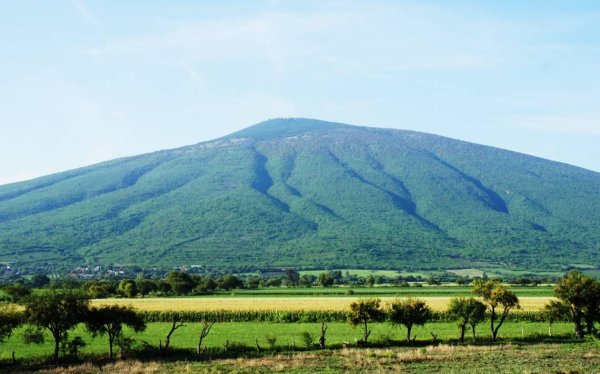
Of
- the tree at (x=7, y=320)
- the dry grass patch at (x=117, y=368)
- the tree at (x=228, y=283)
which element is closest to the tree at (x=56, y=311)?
the tree at (x=7, y=320)

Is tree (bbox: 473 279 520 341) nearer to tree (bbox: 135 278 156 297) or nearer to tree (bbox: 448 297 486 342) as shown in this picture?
tree (bbox: 448 297 486 342)

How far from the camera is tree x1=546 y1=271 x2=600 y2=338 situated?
4138cm

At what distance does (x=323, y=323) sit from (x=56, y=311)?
15433mm

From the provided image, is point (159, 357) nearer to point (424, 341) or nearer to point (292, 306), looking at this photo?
point (424, 341)

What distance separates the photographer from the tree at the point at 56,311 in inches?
1331

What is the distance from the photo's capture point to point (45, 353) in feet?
118

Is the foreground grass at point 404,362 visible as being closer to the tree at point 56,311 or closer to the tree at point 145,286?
the tree at point 56,311

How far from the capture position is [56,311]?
3412 cm

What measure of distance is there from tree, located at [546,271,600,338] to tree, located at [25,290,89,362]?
31549 mm

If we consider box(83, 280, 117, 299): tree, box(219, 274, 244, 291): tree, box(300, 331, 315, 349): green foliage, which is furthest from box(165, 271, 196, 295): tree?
box(300, 331, 315, 349): green foliage

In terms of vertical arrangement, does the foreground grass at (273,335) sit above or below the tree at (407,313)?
below

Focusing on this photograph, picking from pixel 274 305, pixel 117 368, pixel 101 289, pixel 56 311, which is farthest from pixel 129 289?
pixel 117 368

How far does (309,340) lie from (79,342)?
44.8 feet

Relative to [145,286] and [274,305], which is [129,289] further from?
[274,305]
